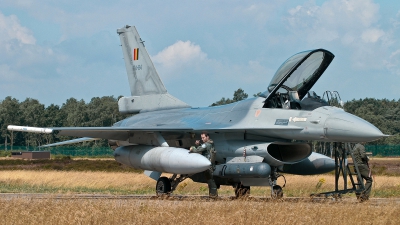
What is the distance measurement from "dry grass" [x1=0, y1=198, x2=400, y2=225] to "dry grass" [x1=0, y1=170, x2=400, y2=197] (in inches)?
251

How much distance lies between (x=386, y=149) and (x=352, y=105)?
31.0 metres

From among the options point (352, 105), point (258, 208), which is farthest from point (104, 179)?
point (352, 105)

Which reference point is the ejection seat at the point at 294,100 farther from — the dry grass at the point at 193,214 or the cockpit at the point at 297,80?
the dry grass at the point at 193,214

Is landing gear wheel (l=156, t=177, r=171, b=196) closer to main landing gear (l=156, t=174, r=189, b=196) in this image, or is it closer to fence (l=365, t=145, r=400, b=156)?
main landing gear (l=156, t=174, r=189, b=196)

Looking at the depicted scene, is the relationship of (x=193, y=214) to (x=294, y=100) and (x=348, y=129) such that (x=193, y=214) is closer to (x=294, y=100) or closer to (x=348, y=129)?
(x=348, y=129)

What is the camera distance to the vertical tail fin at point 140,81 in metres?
18.5

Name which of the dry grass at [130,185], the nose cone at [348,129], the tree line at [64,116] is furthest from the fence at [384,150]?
the nose cone at [348,129]

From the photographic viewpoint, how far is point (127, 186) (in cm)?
2075

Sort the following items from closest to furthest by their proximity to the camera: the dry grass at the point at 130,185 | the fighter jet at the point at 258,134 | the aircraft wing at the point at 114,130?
the fighter jet at the point at 258,134, the aircraft wing at the point at 114,130, the dry grass at the point at 130,185

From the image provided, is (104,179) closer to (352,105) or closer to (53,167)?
(53,167)

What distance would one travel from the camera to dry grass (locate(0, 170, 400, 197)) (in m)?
17.6

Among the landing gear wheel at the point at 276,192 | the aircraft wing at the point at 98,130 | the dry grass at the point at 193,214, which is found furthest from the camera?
the aircraft wing at the point at 98,130

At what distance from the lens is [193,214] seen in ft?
29.7

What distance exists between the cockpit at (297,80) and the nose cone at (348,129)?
0.92m
